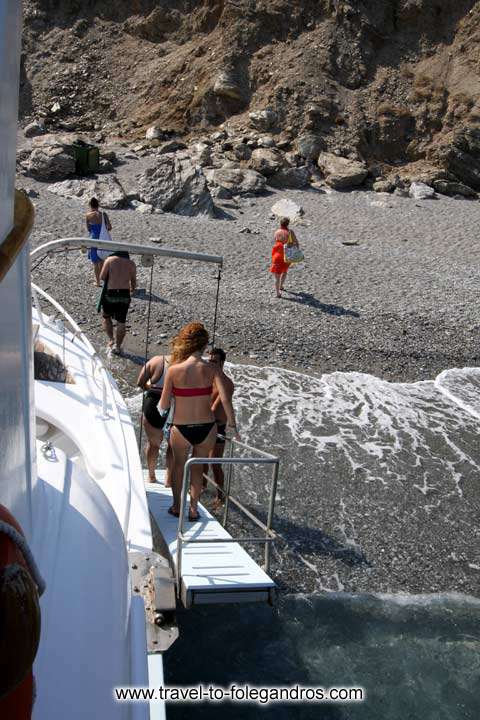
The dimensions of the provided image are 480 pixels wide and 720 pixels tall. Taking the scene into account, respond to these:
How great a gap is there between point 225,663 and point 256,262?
34.6 ft

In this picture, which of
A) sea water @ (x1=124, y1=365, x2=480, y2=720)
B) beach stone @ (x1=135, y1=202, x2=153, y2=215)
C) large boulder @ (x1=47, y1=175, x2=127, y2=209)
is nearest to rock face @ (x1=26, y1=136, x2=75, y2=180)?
large boulder @ (x1=47, y1=175, x2=127, y2=209)

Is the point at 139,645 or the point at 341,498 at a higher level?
the point at 139,645

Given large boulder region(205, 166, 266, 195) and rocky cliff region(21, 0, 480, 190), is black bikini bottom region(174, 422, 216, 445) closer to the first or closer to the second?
large boulder region(205, 166, 266, 195)

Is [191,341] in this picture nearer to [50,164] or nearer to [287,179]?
[50,164]

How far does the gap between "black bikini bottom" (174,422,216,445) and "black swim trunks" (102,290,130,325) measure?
4568mm

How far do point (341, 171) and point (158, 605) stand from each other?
2000 centimetres

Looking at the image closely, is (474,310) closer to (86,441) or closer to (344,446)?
(344,446)

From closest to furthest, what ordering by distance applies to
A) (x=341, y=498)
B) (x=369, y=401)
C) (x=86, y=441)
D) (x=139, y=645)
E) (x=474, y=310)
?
(x=139, y=645) → (x=86, y=441) → (x=341, y=498) → (x=369, y=401) → (x=474, y=310)

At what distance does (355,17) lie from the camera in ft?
86.9

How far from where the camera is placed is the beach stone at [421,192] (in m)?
21.5

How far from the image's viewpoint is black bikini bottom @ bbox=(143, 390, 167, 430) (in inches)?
244

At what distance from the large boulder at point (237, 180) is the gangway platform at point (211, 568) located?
15.7 m

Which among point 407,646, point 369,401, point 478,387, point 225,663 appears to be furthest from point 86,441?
point 478,387

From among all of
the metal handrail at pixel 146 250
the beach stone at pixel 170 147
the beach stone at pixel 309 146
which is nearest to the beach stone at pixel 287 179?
the beach stone at pixel 309 146
